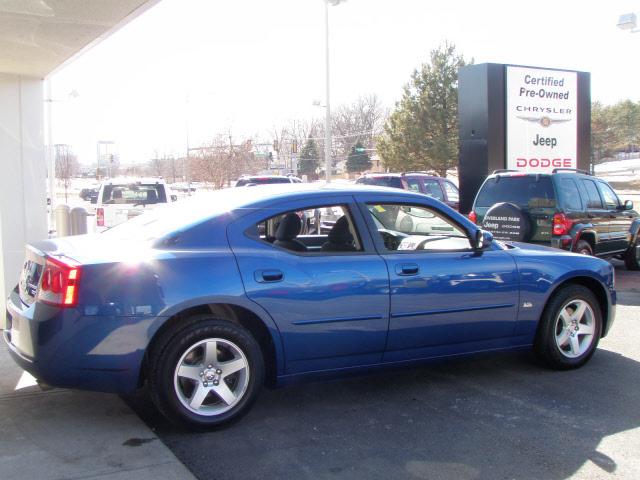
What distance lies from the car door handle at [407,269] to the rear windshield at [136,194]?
973 centimetres

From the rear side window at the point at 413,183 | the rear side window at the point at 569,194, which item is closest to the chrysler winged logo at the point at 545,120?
the rear side window at the point at 413,183

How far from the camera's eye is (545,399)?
4.94 metres

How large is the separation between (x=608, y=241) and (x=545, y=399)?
6.58 metres

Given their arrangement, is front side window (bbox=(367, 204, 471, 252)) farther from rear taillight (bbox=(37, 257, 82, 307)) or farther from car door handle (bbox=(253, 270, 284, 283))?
rear taillight (bbox=(37, 257, 82, 307))

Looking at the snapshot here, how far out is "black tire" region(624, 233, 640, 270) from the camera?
11571 mm

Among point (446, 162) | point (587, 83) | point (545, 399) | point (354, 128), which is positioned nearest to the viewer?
point (545, 399)

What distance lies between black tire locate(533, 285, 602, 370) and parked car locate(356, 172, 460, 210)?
8271 mm

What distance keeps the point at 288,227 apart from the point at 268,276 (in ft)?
2.41

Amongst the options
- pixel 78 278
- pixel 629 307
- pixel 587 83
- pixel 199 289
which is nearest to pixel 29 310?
pixel 78 278

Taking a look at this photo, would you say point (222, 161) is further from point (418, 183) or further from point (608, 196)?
point (608, 196)

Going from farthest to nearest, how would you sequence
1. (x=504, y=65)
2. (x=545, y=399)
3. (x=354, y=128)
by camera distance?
(x=354, y=128) → (x=504, y=65) → (x=545, y=399)

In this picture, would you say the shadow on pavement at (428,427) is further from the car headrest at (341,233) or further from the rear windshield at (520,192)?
the rear windshield at (520,192)

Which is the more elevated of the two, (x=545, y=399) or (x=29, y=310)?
Result: (x=29, y=310)

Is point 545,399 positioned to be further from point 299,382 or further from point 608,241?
point 608,241
